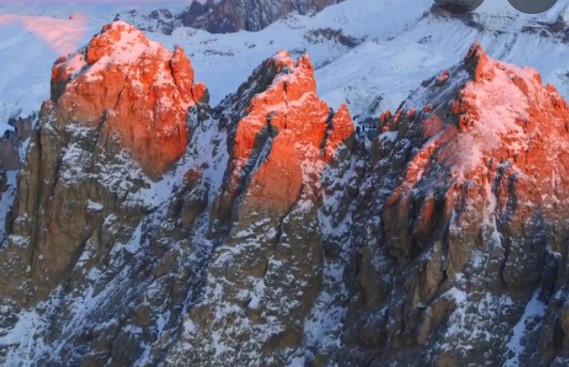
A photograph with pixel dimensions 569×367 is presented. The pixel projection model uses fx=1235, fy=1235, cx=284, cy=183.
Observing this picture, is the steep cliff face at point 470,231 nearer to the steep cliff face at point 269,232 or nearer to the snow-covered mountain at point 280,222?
the snow-covered mountain at point 280,222

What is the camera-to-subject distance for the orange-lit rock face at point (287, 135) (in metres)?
62.7

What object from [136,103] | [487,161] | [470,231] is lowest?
[136,103]

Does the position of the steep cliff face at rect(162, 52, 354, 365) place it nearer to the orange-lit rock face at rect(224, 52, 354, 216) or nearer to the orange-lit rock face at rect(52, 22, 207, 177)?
the orange-lit rock face at rect(224, 52, 354, 216)

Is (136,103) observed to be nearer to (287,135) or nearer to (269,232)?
(287,135)

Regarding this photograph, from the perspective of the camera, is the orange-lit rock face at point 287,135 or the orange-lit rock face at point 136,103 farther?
the orange-lit rock face at point 136,103

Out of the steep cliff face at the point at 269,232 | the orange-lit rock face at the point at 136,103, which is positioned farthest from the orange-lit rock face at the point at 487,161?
the orange-lit rock face at the point at 136,103

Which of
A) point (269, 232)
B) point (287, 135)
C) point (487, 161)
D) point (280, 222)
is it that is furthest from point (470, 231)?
point (287, 135)

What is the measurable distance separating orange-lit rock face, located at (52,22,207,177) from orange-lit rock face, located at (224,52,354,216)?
6471mm

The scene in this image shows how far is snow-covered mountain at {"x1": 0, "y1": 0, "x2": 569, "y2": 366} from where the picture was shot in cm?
5528

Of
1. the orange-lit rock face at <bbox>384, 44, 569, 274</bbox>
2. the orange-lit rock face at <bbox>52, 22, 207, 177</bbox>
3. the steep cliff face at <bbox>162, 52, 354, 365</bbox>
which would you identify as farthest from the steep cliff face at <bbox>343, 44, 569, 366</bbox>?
the orange-lit rock face at <bbox>52, 22, 207, 177</bbox>

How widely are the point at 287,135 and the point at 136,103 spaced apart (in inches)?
421

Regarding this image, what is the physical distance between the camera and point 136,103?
2746 inches

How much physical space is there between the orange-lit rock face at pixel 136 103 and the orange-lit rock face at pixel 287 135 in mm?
6471

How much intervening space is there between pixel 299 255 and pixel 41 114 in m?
19.0
